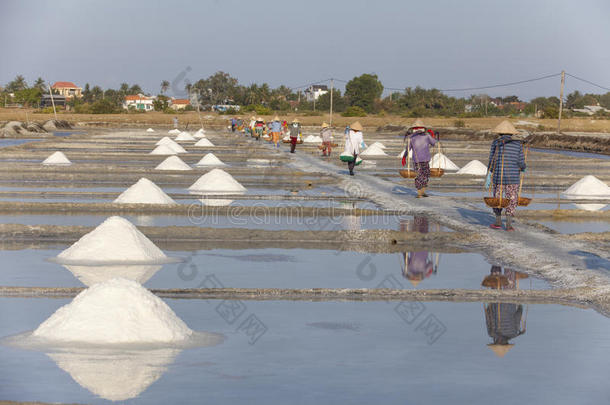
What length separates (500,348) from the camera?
21.2 feet

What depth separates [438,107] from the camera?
109m

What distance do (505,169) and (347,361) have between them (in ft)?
22.0

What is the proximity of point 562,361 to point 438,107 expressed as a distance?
104245 millimetres

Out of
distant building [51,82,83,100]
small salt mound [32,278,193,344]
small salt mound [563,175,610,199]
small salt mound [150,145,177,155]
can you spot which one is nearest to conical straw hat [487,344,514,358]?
small salt mound [32,278,193,344]

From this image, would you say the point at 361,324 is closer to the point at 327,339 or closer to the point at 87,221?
the point at 327,339

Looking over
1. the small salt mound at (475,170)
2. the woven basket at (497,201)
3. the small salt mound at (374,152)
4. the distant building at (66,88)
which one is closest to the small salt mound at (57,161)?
A: the small salt mound at (475,170)

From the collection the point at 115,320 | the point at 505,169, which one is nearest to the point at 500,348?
the point at 115,320

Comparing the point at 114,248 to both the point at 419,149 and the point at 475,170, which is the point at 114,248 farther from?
the point at 475,170

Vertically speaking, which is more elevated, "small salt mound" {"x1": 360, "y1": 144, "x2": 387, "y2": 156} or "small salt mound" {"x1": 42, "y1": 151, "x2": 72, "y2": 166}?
"small salt mound" {"x1": 42, "y1": 151, "x2": 72, "y2": 166}

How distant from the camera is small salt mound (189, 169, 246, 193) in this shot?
1878 centimetres

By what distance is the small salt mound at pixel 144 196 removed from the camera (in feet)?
51.1

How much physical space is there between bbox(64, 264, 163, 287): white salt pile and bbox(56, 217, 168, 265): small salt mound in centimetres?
21

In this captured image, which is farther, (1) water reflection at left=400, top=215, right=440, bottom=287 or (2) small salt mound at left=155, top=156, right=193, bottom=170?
(2) small salt mound at left=155, top=156, right=193, bottom=170

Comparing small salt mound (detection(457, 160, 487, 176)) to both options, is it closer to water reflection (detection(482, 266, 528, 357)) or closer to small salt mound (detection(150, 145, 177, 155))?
small salt mound (detection(150, 145, 177, 155))
